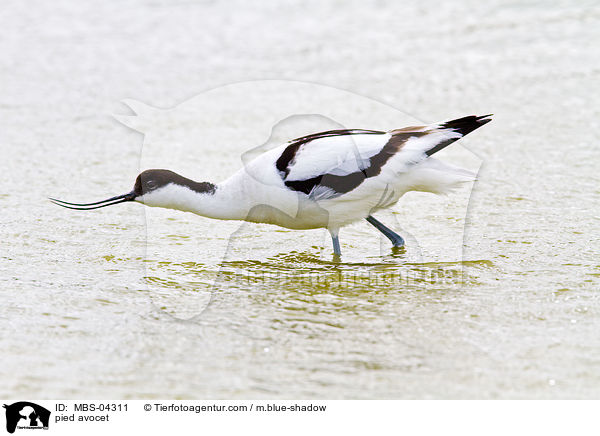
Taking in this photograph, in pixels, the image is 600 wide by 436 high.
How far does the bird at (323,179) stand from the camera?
6.71 m

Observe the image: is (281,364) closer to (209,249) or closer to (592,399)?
(592,399)

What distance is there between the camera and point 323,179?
22.0 ft

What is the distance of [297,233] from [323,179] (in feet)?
4.38

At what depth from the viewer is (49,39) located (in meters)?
13.7

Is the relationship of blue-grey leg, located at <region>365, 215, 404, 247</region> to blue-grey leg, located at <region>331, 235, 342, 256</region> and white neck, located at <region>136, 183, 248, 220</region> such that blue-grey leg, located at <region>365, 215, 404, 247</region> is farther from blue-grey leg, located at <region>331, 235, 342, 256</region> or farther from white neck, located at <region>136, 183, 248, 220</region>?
white neck, located at <region>136, 183, 248, 220</region>

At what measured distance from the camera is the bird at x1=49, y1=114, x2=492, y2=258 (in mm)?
6711

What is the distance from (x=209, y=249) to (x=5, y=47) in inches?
295

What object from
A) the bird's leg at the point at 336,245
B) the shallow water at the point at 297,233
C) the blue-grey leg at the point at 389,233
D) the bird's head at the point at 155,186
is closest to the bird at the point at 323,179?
the bird's head at the point at 155,186

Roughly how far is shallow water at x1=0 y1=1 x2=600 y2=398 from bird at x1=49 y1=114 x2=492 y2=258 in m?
0.52
